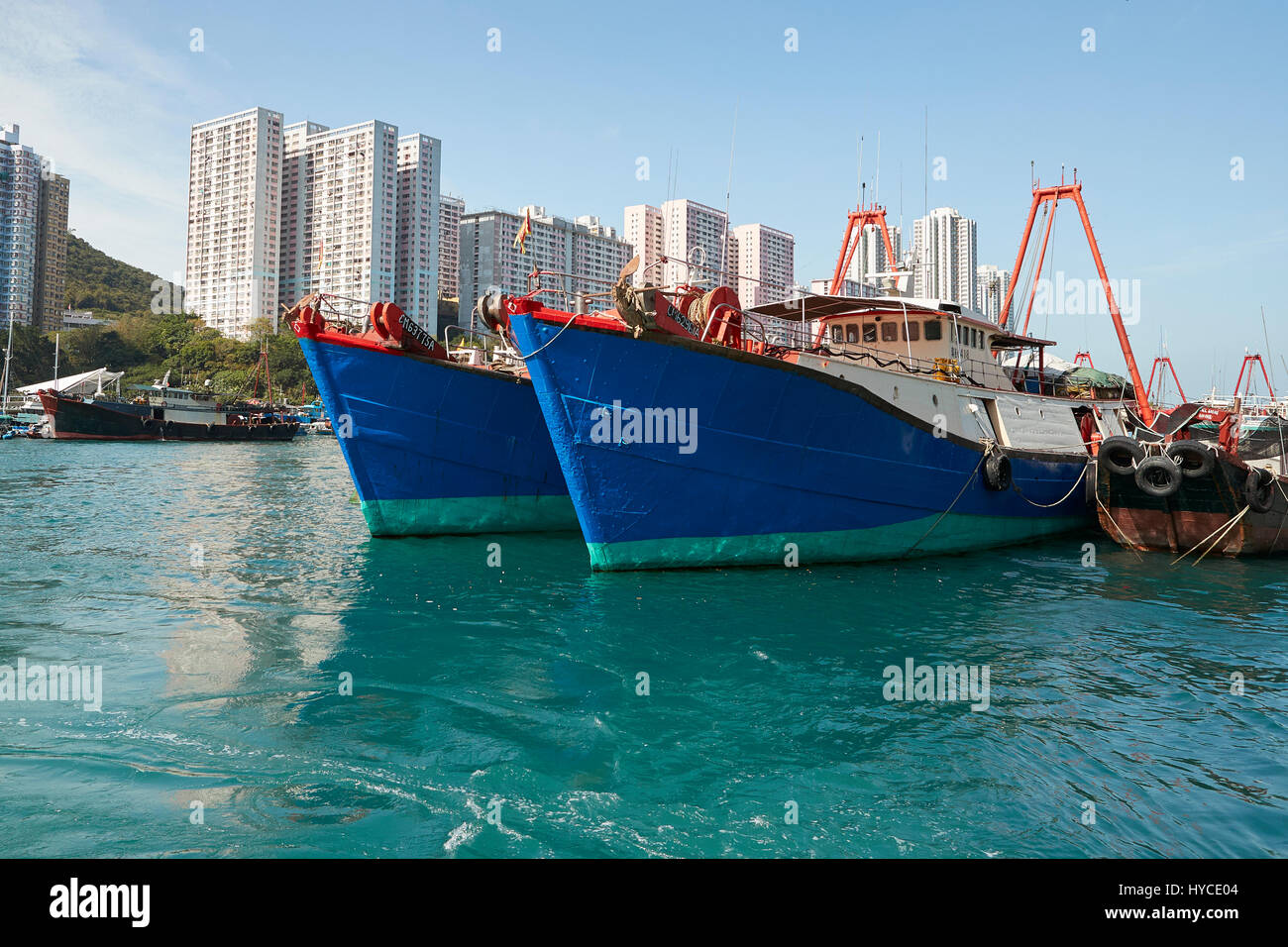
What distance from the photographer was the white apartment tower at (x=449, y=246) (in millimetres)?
97188

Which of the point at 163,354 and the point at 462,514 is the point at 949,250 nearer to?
the point at 462,514

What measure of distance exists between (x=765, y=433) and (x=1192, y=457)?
813 centimetres

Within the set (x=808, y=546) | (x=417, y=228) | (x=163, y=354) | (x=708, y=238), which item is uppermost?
(x=417, y=228)

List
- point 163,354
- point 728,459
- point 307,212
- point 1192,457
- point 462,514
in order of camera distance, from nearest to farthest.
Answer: point 728,459 < point 1192,457 < point 462,514 < point 163,354 < point 307,212

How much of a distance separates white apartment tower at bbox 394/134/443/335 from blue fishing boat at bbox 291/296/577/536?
262 ft

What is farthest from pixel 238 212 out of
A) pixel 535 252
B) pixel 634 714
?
pixel 634 714

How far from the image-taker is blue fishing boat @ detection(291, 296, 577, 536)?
50.3 ft

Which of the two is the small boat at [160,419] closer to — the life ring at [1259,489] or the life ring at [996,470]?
the life ring at [996,470]

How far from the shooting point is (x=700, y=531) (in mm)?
12555

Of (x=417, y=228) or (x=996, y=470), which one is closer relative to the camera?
(x=996, y=470)

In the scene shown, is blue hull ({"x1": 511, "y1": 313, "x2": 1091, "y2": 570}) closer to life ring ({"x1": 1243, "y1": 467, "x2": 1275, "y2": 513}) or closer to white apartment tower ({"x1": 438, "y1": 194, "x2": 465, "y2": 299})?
life ring ({"x1": 1243, "y1": 467, "x2": 1275, "y2": 513})

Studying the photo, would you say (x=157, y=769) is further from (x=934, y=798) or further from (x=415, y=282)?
(x=415, y=282)

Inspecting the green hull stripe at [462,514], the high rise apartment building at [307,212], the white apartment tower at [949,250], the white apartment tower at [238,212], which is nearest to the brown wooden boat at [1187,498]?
the green hull stripe at [462,514]

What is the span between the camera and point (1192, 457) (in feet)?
47.5
